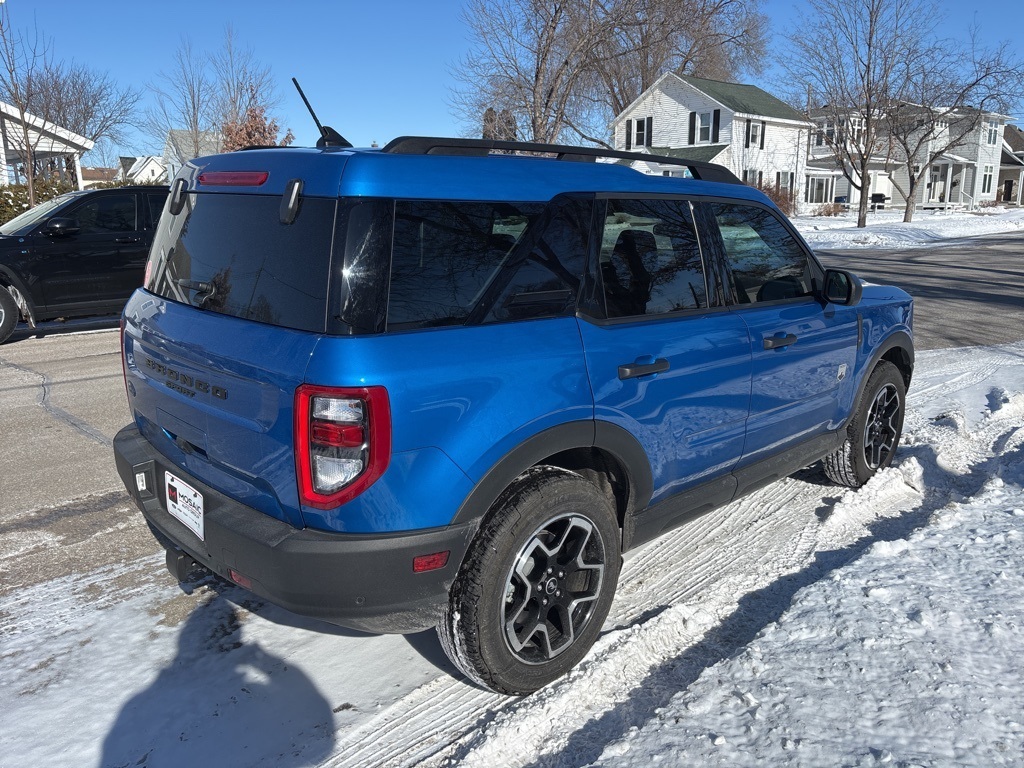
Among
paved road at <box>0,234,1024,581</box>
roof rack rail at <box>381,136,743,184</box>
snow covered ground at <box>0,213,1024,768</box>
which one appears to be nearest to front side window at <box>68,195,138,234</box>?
paved road at <box>0,234,1024,581</box>

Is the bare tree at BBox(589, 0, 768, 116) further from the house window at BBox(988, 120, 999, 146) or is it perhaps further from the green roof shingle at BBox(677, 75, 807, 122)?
the house window at BBox(988, 120, 999, 146)

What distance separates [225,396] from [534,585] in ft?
4.16

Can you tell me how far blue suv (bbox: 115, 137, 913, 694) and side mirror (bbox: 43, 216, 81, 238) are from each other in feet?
24.6

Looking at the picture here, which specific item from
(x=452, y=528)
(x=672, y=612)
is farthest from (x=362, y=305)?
(x=672, y=612)

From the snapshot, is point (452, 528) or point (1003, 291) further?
point (1003, 291)

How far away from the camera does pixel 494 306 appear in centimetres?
271

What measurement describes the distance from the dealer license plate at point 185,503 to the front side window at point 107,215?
8.32 meters

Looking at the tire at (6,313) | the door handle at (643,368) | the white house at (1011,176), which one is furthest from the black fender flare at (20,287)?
the white house at (1011,176)

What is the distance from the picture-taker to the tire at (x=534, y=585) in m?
2.68

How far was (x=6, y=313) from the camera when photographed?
9.45 metres

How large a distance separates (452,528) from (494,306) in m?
0.76

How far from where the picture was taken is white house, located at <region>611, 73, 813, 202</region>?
4122 centimetres

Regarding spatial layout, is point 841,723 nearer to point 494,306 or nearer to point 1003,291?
point 494,306

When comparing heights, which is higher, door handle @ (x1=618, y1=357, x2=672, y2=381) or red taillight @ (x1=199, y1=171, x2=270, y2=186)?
red taillight @ (x1=199, y1=171, x2=270, y2=186)
